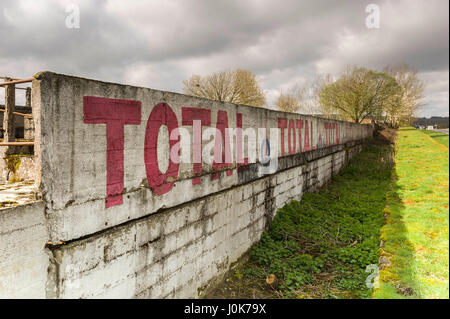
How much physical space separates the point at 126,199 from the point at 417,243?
4.77 metres

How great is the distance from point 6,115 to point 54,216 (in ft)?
8.61

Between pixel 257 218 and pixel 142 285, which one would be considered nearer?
pixel 142 285

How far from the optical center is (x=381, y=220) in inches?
275

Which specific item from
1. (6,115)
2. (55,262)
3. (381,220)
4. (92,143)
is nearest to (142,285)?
(55,262)

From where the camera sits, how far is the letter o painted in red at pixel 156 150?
132 inches

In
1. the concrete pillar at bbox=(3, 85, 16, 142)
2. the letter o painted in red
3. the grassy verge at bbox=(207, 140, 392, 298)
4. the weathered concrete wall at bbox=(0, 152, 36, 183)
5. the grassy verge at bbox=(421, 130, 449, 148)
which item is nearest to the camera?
the letter o painted in red

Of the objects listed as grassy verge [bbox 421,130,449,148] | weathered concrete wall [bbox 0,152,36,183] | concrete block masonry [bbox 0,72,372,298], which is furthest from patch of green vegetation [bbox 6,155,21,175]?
grassy verge [bbox 421,130,449,148]

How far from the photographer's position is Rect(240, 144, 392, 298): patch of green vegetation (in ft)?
15.4

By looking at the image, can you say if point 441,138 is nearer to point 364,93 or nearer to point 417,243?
point 364,93

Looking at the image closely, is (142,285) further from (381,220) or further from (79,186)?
(381,220)

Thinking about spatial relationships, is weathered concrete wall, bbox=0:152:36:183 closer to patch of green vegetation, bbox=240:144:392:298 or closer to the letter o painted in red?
the letter o painted in red

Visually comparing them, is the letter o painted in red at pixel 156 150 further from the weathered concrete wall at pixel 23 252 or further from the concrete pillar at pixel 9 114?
the concrete pillar at pixel 9 114

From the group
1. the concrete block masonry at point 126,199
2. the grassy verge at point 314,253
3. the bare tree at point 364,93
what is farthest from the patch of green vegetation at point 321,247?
the bare tree at point 364,93
